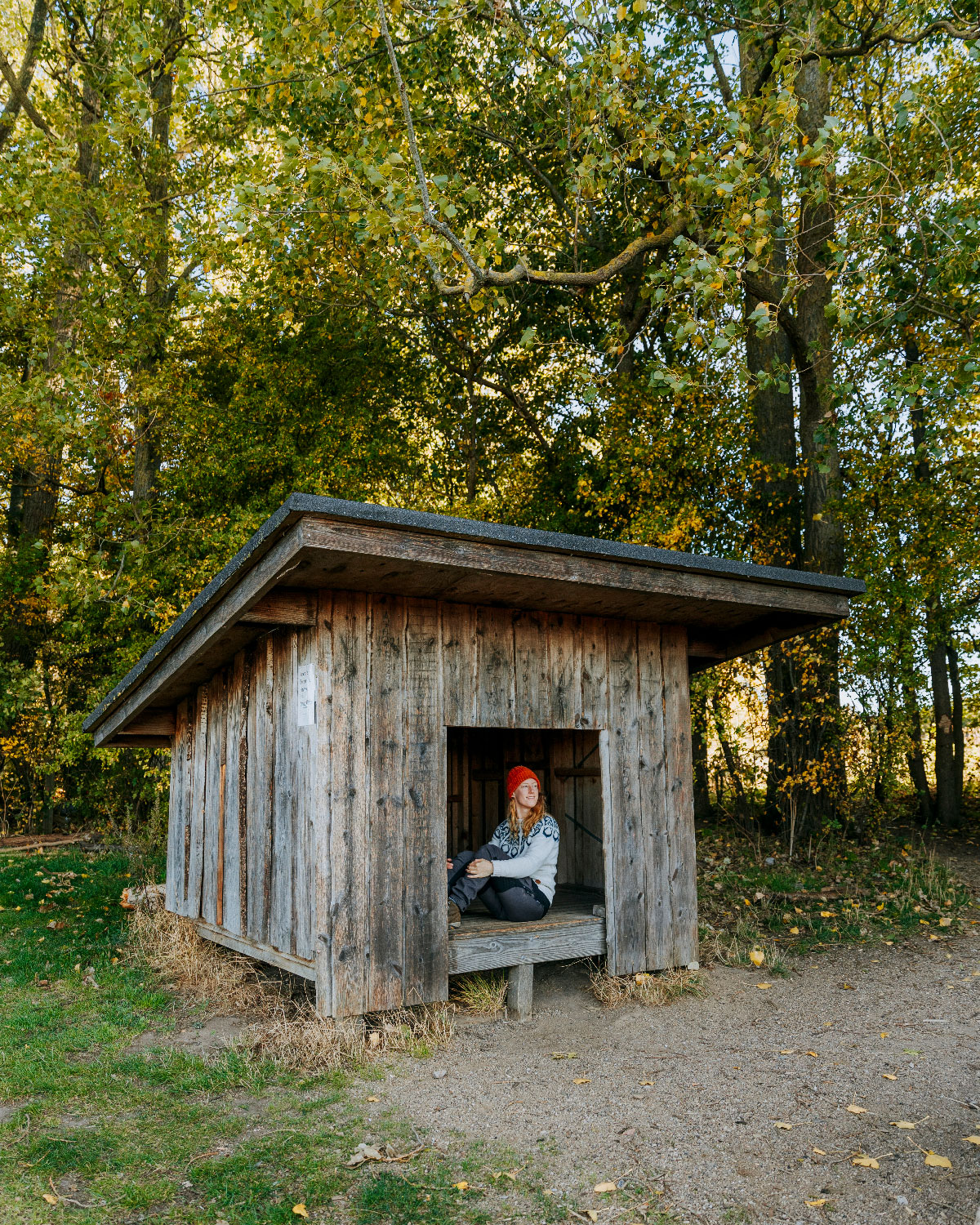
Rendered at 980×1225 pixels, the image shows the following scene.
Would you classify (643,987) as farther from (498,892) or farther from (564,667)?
(564,667)

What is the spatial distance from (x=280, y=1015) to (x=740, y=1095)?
2648 millimetres

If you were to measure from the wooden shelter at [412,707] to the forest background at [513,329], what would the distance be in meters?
2.29

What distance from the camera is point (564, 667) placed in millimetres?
6340

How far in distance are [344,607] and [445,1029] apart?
2494 millimetres

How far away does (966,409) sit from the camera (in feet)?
34.9

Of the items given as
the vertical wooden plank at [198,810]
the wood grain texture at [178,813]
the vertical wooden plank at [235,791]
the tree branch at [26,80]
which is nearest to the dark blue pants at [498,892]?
the vertical wooden plank at [235,791]

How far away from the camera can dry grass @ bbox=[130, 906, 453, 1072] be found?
199 inches

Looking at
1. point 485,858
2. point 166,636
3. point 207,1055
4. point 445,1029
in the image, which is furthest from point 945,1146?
point 166,636

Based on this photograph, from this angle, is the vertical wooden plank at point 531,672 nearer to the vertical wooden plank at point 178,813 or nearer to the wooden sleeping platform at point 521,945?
the wooden sleeping platform at point 521,945

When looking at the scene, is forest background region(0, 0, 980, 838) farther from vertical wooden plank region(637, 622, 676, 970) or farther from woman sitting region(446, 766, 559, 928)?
woman sitting region(446, 766, 559, 928)

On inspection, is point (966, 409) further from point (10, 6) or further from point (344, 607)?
point (10, 6)

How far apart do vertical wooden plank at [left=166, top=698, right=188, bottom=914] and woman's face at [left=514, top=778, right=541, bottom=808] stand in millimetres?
3023

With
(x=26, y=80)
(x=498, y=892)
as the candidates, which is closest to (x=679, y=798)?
(x=498, y=892)

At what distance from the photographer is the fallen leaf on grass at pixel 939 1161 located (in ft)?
12.4
